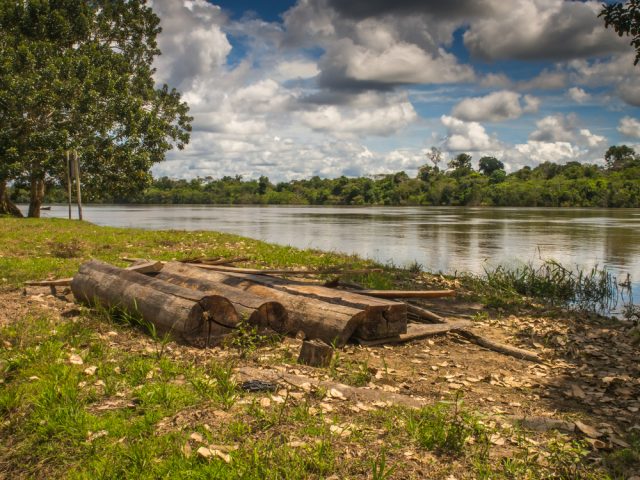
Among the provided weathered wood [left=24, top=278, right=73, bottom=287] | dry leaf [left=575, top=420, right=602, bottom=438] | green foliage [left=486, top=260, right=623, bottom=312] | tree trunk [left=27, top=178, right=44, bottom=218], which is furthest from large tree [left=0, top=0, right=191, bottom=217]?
dry leaf [left=575, top=420, right=602, bottom=438]

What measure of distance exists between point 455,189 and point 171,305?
121309 mm

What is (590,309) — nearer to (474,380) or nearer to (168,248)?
(474,380)

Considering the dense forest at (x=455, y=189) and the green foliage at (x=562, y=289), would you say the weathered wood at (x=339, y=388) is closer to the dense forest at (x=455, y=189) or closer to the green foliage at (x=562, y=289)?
the green foliage at (x=562, y=289)

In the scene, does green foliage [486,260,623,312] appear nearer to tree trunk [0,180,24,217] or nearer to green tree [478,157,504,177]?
tree trunk [0,180,24,217]

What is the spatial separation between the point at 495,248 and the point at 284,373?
2281 centimetres

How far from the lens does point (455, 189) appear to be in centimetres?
12262

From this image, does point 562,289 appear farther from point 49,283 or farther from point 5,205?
point 5,205

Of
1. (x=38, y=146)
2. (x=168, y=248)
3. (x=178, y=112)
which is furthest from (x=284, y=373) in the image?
(x=178, y=112)

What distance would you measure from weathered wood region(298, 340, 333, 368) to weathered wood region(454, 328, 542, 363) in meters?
2.98

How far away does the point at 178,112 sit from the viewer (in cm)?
3728

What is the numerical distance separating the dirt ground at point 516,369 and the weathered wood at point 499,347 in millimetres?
123

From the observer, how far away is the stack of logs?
6.87 m

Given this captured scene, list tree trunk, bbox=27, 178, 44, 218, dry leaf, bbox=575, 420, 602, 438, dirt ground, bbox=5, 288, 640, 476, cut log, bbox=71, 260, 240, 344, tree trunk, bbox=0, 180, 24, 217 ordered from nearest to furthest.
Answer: dry leaf, bbox=575, 420, 602, 438 → dirt ground, bbox=5, 288, 640, 476 → cut log, bbox=71, 260, 240, 344 → tree trunk, bbox=0, 180, 24, 217 → tree trunk, bbox=27, 178, 44, 218

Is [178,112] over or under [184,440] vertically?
over
